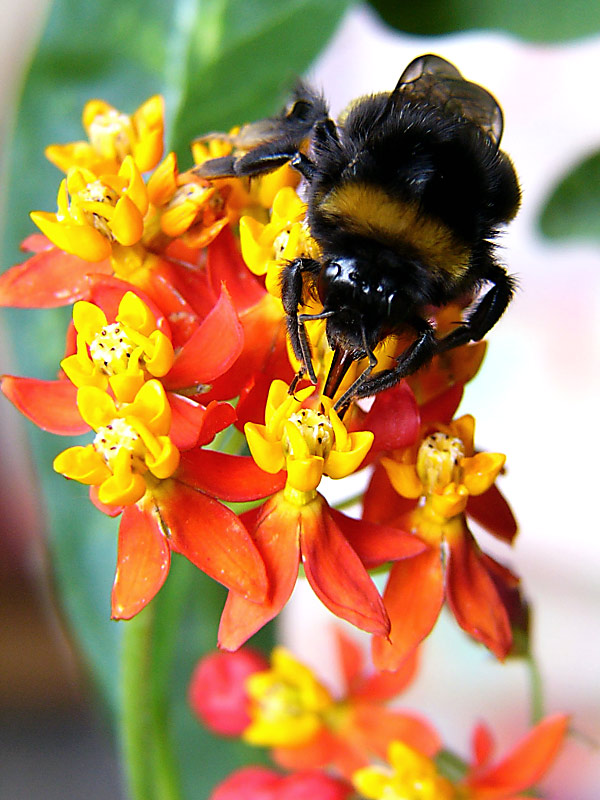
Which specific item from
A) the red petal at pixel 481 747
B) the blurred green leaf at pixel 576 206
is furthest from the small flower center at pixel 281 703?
the blurred green leaf at pixel 576 206

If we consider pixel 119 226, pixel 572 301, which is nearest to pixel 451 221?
pixel 119 226

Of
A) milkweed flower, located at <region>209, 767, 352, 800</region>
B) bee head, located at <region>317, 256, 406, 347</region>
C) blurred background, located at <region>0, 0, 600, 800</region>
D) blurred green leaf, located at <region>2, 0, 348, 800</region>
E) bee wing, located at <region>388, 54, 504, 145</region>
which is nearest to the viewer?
bee head, located at <region>317, 256, 406, 347</region>

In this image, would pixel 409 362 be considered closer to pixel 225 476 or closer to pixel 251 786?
pixel 225 476

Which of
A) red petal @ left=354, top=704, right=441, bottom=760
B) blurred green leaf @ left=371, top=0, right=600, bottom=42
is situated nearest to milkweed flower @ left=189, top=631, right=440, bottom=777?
red petal @ left=354, top=704, right=441, bottom=760

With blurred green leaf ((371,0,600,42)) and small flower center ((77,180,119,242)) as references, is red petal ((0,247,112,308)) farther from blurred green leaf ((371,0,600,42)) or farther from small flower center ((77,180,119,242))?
blurred green leaf ((371,0,600,42))

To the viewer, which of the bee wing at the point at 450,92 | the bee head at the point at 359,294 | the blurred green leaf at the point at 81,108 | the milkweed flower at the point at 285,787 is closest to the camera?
the bee head at the point at 359,294

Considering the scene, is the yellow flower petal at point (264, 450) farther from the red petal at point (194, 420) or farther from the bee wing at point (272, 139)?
the bee wing at point (272, 139)

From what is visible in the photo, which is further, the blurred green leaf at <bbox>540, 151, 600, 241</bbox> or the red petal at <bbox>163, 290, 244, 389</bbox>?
the blurred green leaf at <bbox>540, 151, 600, 241</bbox>
